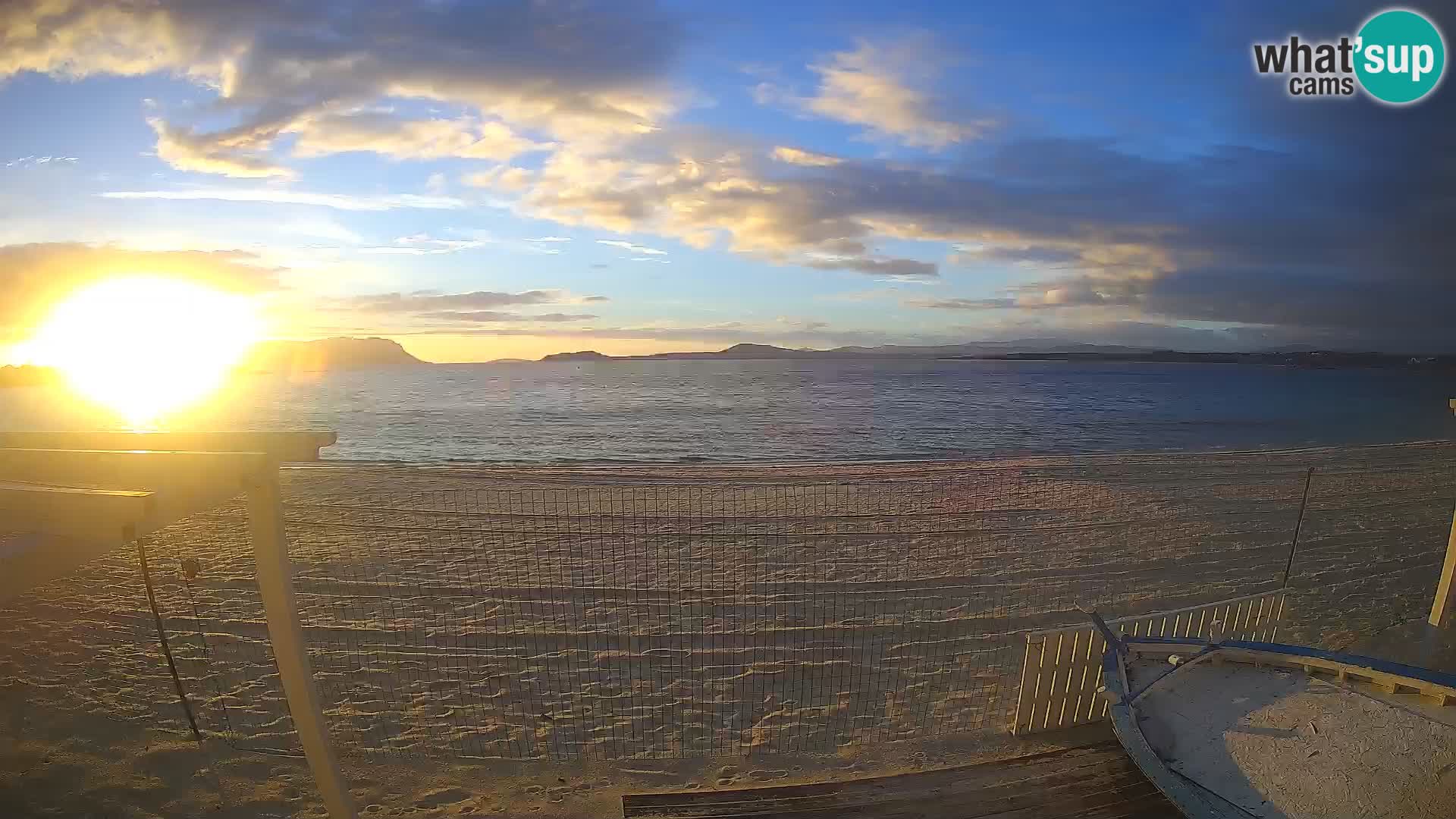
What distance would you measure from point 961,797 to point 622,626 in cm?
585

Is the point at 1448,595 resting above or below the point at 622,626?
above

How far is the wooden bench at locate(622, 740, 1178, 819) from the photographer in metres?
4.94

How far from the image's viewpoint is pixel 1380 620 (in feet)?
33.5

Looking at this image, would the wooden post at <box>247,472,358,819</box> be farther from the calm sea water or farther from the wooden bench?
the calm sea water

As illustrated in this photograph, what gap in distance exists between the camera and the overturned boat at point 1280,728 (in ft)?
13.7

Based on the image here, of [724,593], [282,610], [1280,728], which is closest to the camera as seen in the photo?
[282,610]

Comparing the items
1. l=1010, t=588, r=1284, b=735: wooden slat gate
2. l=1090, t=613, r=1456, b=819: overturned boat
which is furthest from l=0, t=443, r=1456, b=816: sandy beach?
l=1090, t=613, r=1456, b=819: overturned boat

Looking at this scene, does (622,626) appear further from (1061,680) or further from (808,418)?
(808,418)

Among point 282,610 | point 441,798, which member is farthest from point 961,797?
point 282,610

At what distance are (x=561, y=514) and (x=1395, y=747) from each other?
14.8m

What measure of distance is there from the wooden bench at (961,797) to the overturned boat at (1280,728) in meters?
0.45

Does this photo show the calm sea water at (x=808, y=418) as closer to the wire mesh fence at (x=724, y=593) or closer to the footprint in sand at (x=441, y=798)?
the wire mesh fence at (x=724, y=593)

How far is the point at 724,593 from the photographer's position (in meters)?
11.5

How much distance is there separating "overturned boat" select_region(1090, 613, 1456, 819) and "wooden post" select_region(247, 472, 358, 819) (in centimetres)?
451
